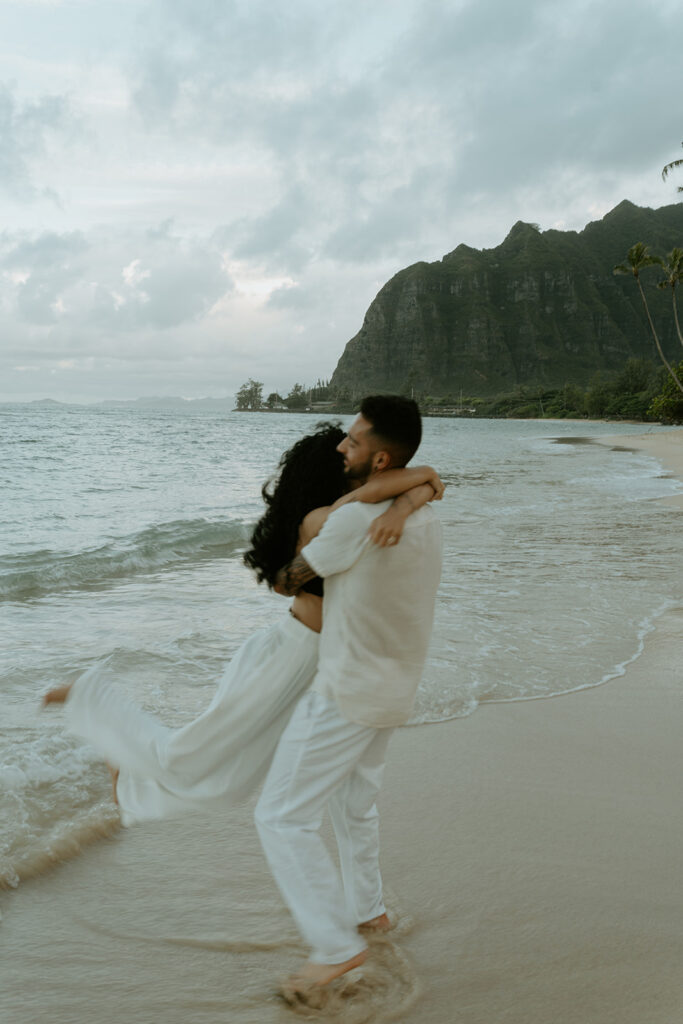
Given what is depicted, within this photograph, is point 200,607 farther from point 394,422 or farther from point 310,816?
point 394,422

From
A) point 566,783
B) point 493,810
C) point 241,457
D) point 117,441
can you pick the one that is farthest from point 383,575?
point 117,441

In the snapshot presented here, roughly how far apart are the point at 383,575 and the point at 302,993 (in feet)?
3.92

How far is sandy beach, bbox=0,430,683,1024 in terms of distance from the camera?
219 cm

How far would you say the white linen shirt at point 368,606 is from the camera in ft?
6.58

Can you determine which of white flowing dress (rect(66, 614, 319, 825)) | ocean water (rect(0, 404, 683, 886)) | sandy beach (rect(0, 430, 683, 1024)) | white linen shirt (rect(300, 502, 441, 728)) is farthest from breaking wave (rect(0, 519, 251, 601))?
white linen shirt (rect(300, 502, 441, 728))

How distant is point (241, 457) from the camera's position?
35.9 meters

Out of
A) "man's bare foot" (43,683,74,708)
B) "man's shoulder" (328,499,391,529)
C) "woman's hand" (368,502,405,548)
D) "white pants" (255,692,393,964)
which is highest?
"man's shoulder" (328,499,391,529)

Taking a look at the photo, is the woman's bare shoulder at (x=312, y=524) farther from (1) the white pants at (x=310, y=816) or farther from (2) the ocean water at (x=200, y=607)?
(2) the ocean water at (x=200, y=607)

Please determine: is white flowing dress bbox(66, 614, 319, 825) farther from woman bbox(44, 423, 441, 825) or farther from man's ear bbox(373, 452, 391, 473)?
man's ear bbox(373, 452, 391, 473)

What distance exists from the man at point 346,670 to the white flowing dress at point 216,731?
82mm

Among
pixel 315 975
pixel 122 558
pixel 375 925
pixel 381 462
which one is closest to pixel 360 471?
pixel 381 462

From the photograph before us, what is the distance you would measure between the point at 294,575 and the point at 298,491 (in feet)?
0.87

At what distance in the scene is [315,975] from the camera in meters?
2.15

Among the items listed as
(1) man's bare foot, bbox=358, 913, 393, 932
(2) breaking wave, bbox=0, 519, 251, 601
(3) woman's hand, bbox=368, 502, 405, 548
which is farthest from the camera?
(2) breaking wave, bbox=0, 519, 251, 601
